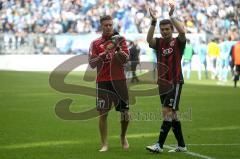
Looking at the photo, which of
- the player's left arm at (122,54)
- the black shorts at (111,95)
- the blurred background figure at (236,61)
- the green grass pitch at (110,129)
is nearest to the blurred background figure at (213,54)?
the blurred background figure at (236,61)

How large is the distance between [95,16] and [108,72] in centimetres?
3621

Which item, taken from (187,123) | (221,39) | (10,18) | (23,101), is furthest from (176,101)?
(10,18)

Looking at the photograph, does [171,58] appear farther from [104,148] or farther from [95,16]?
[95,16]

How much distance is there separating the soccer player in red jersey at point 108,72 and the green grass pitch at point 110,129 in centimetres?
72

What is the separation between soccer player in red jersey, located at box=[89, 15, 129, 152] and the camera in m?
11.9

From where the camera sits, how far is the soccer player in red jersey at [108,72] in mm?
11930

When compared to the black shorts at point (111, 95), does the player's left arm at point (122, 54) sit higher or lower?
higher

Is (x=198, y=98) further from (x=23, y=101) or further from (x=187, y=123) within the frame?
(x=187, y=123)

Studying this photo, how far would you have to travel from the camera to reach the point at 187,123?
16.7 m

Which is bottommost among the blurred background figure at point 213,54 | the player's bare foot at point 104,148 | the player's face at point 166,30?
the blurred background figure at point 213,54

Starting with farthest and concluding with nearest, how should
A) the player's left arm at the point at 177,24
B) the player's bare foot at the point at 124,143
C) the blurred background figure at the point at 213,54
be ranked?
the blurred background figure at the point at 213,54 < the player's bare foot at the point at 124,143 < the player's left arm at the point at 177,24

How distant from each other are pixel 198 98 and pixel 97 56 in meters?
12.5

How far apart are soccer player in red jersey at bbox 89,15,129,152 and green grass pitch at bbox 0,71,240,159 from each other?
Answer: 0.72 metres

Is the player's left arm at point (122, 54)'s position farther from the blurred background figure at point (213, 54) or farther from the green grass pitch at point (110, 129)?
the blurred background figure at point (213, 54)
